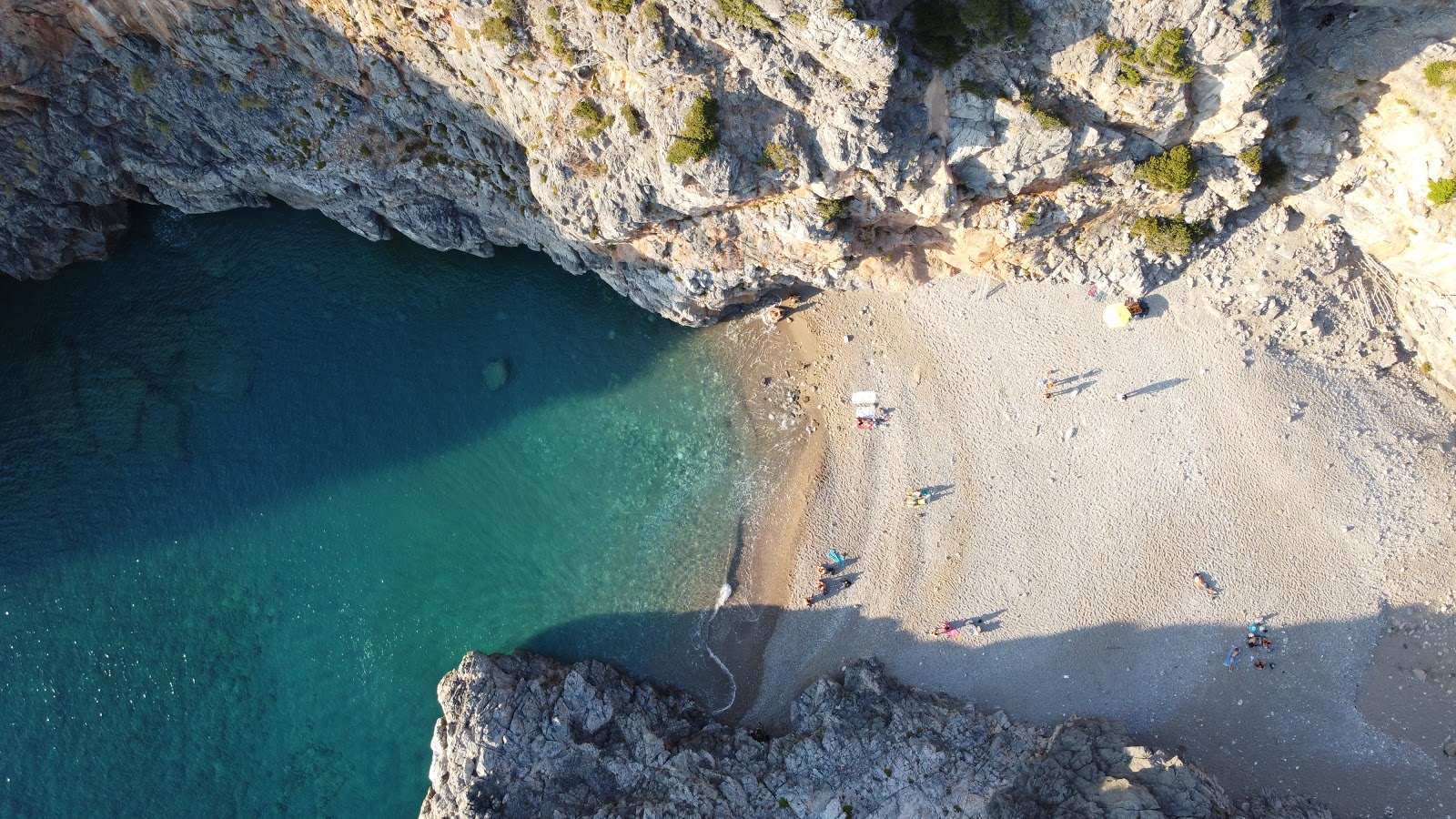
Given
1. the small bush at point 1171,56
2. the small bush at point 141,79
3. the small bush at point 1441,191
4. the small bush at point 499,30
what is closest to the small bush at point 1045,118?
the small bush at point 1171,56

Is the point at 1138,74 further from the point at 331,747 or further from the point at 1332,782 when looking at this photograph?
the point at 331,747

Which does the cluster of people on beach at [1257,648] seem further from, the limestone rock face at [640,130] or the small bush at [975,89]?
the small bush at [975,89]

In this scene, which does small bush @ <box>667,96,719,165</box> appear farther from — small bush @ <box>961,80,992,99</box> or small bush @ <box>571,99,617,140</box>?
small bush @ <box>961,80,992,99</box>

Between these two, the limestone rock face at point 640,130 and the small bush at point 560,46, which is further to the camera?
the small bush at point 560,46

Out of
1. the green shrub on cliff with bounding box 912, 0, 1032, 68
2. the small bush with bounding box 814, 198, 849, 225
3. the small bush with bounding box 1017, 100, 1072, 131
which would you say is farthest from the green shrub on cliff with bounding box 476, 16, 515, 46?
the small bush with bounding box 1017, 100, 1072, 131

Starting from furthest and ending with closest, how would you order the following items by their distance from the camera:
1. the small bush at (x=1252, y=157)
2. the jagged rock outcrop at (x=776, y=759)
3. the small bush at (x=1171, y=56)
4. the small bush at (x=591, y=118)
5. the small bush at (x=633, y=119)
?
the jagged rock outcrop at (x=776, y=759)
the small bush at (x=1252, y=157)
the small bush at (x=591, y=118)
the small bush at (x=633, y=119)
the small bush at (x=1171, y=56)

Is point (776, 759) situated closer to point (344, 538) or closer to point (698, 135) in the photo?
point (344, 538)

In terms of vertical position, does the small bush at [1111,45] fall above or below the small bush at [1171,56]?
above

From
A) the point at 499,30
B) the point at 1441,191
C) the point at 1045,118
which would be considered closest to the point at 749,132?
the point at 499,30
